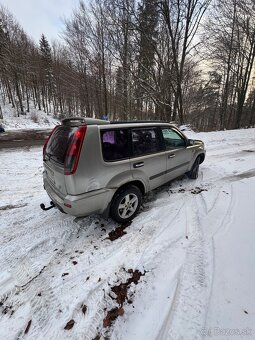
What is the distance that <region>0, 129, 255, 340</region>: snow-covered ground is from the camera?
5.99 feet

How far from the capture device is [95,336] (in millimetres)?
1759

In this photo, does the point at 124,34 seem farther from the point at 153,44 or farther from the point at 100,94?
the point at 100,94

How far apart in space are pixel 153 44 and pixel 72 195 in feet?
51.9

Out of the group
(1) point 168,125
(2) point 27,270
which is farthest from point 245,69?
(2) point 27,270

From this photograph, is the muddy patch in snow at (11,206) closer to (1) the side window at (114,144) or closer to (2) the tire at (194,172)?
(1) the side window at (114,144)

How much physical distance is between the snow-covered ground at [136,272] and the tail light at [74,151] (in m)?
1.21

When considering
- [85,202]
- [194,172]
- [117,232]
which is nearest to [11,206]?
[85,202]

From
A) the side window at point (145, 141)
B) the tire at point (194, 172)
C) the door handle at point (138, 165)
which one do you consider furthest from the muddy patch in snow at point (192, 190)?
the door handle at point (138, 165)

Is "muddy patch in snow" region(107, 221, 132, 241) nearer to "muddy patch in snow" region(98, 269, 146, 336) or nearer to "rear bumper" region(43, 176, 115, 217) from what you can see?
"rear bumper" region(43, 176, 115, 217)

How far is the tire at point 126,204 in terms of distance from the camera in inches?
125

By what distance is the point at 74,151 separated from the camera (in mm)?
2625

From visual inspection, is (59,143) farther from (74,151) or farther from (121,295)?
(121,295)

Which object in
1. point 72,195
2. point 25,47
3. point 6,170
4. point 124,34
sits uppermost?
point 25,47

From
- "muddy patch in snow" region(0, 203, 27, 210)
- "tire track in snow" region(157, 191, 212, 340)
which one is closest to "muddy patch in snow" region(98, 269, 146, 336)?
"tire track in snow" region(157, 191, 212, 340)
